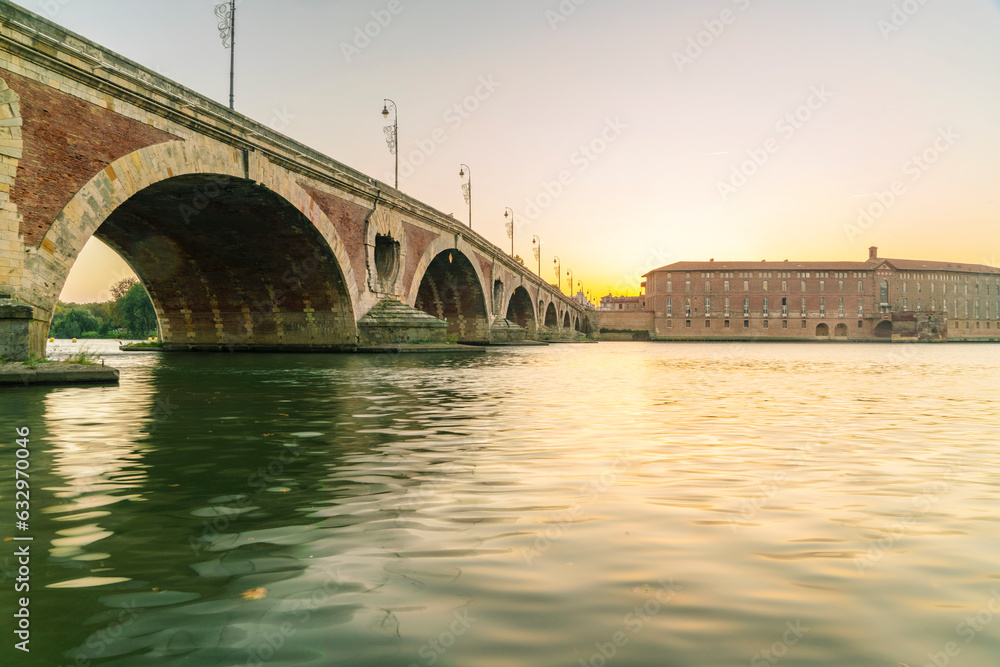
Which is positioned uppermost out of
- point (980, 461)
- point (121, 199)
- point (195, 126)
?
point (195, 126)

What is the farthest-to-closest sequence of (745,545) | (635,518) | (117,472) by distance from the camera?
(117,472), (635,518), (745,545)

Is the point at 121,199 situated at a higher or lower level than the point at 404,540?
higher

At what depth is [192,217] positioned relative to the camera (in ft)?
77.0

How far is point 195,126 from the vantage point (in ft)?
60.5

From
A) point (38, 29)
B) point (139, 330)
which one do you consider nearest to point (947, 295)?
point (139, 330)

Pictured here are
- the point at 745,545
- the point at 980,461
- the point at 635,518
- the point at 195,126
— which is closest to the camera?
the point at 745,545

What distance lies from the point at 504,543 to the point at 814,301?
364 ft

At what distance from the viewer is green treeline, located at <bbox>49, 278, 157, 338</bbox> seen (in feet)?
268

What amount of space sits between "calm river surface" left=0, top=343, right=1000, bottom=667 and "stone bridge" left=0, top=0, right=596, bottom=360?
7.31 m

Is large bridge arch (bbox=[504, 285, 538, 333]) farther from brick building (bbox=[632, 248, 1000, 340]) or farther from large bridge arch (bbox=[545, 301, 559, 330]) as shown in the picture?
brick building (bbox=[632, 248, 1000, 340])

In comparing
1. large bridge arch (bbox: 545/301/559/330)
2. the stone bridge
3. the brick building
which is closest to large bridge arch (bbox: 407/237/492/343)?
the stone bridge

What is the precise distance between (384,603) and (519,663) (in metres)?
0.72

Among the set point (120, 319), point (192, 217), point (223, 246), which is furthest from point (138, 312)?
point (192, 217)

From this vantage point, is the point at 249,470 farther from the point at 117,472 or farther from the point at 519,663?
the point at 519,663
